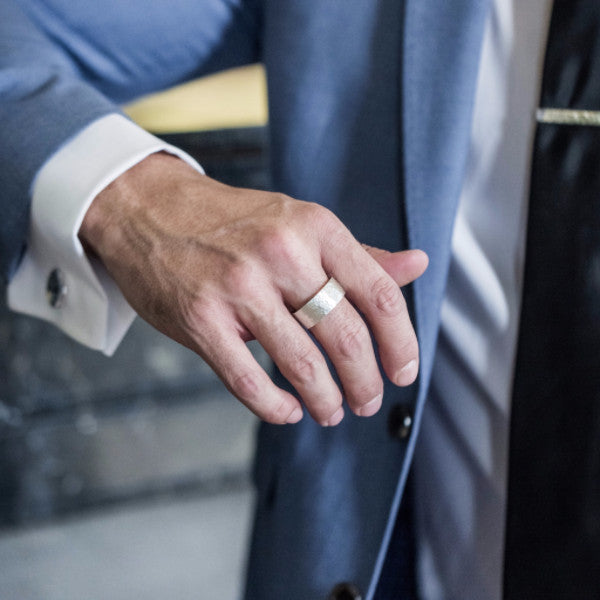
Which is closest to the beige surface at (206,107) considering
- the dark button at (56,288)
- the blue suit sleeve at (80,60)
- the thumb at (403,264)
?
the blue suit sleeve at (80,60)

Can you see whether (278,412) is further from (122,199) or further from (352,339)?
(122,199)

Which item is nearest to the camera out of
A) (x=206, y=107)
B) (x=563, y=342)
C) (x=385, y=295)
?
(x=385, y=295)

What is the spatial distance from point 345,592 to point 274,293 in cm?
31

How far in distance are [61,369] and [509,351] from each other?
0.84m

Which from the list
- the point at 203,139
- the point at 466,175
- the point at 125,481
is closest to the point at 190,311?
the point at 466,175

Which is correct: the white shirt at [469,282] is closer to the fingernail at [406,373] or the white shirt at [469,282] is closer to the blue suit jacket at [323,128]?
the blue suit jacket at [323,128]

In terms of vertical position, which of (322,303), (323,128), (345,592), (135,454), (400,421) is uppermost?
(323,128)

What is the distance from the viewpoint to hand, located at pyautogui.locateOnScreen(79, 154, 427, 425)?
0.33 m

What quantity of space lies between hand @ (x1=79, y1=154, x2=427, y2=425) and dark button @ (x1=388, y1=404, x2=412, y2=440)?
115 millimetres

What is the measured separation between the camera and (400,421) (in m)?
0.47

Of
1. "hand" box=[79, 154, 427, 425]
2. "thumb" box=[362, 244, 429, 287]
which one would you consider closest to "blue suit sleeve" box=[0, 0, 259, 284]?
"hand" box=[79, 154, 427, 425]

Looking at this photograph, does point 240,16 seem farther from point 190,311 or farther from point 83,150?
point 190,311

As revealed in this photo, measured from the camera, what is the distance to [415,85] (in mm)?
441

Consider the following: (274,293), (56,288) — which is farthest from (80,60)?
(274,293)
